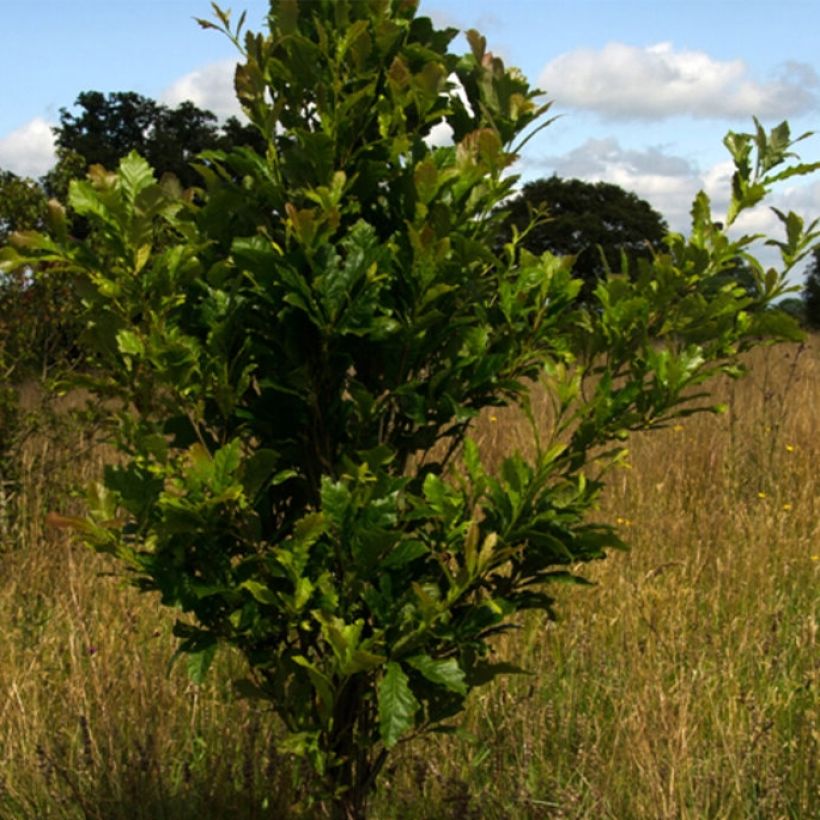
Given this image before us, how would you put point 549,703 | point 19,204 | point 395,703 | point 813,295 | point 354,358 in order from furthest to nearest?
point 813,295 → point 19,204 → point 549,703 → point 354,358 → point 395,703

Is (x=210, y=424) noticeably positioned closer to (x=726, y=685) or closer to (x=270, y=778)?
(x=270, y=778)

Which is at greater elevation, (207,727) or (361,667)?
(361,667)

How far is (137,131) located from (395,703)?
32.0 m

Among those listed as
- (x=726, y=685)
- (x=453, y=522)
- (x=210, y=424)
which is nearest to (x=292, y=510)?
(x=210, y=424)

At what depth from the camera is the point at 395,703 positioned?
2.01 meters

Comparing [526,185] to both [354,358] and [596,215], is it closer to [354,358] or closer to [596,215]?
[596,215]

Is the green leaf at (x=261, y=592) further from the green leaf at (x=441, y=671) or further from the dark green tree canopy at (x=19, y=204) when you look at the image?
the dark green tree canopy at (x=19, y=204)

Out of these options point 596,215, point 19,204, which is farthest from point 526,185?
point 19,204

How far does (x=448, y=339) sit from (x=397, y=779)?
1.59 m

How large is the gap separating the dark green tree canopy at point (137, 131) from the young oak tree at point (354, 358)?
26.6 metres

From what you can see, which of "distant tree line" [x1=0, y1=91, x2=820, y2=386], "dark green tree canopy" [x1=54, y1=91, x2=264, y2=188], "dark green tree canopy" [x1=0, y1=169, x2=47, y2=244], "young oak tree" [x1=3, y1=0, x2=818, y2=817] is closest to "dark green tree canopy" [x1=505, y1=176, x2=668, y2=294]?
"distant tree line" [x1=0, y1=91, x2=820, y2=386]

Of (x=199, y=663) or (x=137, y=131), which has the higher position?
(x=137, y=131)

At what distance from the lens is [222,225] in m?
2.28

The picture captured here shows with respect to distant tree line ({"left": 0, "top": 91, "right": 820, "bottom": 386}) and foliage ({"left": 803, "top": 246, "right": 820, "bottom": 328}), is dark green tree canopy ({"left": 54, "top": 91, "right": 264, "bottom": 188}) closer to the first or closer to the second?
distant tree line ({"left": 0, "top": 91, "right": 820, "bottom": 386})
